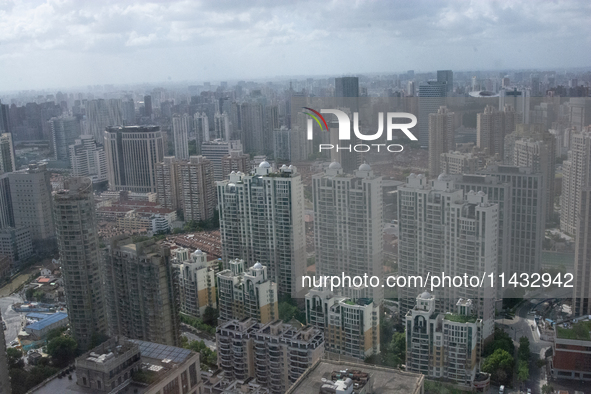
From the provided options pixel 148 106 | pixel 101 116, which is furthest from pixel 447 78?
pixel 101 116

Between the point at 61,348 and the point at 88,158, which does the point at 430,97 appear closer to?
the point at 61,348

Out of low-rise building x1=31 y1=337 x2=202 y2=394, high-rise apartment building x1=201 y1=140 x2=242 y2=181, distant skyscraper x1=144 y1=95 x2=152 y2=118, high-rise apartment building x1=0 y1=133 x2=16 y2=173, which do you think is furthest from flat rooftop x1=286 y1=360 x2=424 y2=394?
high-rise apartment building x1=201 y1=140 x2=242 y2=181

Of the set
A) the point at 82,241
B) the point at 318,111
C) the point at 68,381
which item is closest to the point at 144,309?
the point at 82,241

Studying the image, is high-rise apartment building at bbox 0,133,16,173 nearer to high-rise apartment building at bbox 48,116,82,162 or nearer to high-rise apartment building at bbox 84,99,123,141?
high-rise apartment building at bbox 48,116,82,162

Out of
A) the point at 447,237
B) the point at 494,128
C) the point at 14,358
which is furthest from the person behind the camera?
the point at 494,128

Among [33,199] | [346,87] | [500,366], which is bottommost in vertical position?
[500,366]

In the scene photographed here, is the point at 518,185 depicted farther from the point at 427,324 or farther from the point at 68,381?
the point at 68,381

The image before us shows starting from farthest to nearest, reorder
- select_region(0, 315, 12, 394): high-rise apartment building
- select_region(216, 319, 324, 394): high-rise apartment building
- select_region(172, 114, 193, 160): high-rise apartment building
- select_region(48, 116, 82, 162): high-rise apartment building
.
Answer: select_region(172, 114, 193, 160): high-rise apartment building < select_region(48, 116, 82, 162): high-rise apartment building < select_region(216, 319, 324, 394): high-rise apartment building < select_region(0, 315, 12, 394): high-rise apartment building
